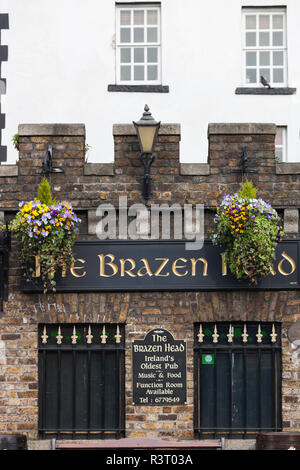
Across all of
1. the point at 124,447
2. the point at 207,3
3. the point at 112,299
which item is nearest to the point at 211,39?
the point at 207,3

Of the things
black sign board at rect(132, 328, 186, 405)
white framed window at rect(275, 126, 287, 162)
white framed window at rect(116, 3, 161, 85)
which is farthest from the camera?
white framed window at rect(275, 126, 287, 162)

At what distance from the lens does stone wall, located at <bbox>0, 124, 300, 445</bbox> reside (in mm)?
11875

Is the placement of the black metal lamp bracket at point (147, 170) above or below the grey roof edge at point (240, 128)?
below

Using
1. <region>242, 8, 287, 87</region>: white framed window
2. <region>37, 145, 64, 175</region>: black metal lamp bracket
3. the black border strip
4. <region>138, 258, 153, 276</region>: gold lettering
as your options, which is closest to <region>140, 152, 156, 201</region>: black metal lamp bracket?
<region>138, 258, 153, 276</region>: gold lettering

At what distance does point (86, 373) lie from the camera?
39.5 ft

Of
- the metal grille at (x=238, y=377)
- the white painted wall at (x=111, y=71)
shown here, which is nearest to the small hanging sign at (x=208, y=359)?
the metal grille at (x=238, y=377)

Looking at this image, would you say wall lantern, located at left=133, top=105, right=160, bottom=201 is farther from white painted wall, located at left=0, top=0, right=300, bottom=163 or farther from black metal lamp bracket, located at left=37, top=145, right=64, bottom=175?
white painted wall, located at left=0, top=0, right=300, bottom=163

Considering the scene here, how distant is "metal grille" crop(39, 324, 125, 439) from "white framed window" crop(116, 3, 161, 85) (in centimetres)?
563

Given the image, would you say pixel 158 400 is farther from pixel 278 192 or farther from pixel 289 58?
pixel 289 58

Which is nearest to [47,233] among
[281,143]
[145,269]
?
[145,269]

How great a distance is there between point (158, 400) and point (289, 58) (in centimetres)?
696

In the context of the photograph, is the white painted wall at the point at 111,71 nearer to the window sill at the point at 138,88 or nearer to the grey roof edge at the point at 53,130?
the window sill at the point at 138,88

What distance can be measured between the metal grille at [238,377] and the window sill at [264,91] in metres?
5.51

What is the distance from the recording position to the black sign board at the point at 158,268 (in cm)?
1195
